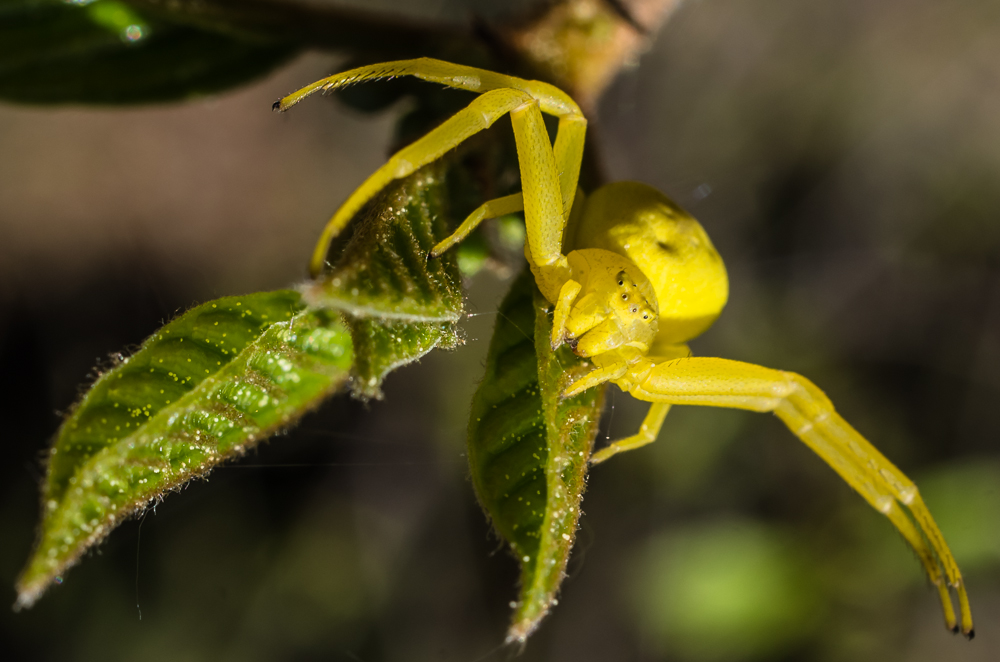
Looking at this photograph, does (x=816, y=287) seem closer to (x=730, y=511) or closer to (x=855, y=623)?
(x=730, y=511)

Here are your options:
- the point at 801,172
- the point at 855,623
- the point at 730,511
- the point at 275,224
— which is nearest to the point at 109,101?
the point at 275,224

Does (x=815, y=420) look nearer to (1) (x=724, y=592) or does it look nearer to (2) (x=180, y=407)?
(2) (x=180, y=407)

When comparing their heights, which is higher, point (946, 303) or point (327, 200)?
point (946, 303)

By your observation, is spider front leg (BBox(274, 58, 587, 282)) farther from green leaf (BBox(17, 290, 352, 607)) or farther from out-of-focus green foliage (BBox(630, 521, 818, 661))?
out-of-focus green foliage (BBox(630, 521, 818, 661))

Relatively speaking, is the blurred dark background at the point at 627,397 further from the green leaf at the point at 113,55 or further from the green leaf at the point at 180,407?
the green leaf at the point at 180,407

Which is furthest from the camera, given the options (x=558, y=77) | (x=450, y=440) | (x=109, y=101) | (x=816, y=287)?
(x=816, y=287)

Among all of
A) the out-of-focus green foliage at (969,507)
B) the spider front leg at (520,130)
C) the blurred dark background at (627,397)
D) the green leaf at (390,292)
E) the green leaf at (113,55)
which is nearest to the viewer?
the green leaf at (390,292)

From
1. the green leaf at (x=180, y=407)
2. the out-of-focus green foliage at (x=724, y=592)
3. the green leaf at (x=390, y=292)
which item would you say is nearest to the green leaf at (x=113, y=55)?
the green leaf at (x=390, y=292)

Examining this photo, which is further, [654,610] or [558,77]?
[654,610]
